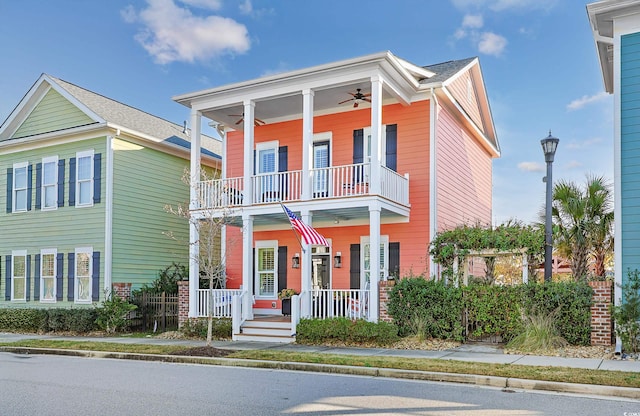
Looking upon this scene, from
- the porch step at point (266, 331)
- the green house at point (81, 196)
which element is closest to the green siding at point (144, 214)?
the green house at point (81, 196)

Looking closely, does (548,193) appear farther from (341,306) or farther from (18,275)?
(18,275)

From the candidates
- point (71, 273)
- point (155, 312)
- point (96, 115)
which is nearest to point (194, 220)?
point (155, 312)

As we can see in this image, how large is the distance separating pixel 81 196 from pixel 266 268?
7.09m

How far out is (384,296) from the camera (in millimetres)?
14945

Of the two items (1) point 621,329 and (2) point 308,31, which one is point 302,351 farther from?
(2) point 308,31

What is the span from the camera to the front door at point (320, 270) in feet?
62.4

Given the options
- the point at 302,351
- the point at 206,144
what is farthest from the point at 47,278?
the point at 302,351

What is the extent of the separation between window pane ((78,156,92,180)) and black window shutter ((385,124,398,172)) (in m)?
10.5

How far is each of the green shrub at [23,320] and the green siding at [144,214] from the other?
2.84m

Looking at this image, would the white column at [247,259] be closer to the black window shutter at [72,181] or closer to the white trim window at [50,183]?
the black window shutter at [72,181]

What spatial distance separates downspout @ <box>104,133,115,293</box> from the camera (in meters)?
19.9

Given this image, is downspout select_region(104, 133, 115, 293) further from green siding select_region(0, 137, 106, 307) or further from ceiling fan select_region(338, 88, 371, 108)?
ceiling fan select_region(338, 88, 371, 108)

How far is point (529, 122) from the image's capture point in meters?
23.4

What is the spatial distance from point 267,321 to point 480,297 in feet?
19.0
